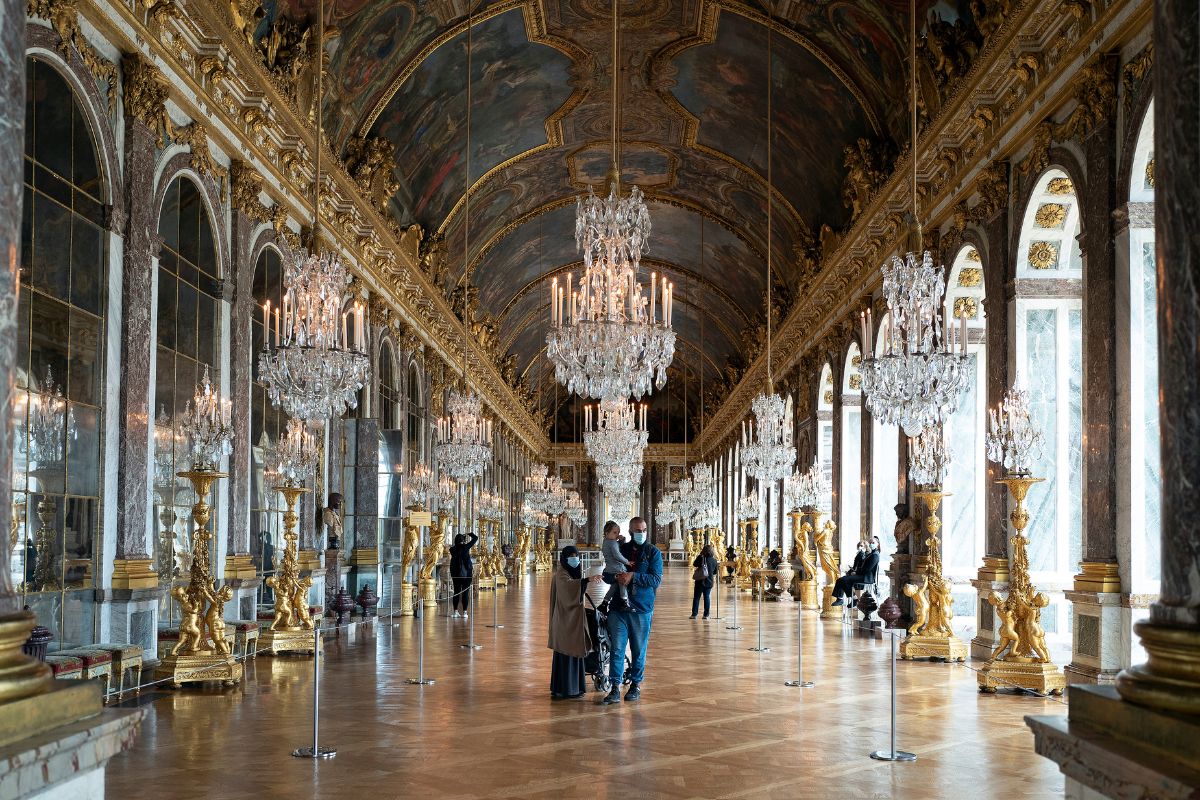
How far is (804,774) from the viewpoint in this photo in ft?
22.6

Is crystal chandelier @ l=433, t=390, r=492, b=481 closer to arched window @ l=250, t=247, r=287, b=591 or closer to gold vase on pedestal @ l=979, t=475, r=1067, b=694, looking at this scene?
arched window @ l=250, t=247, r=287, b=591

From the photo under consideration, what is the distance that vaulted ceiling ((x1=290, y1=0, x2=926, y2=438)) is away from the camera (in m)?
18.0

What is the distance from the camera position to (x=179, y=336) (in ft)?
40.4

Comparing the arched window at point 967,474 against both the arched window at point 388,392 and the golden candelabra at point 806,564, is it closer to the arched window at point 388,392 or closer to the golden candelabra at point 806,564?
the golden candelabra at point 806,564

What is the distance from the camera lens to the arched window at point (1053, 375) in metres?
13.1

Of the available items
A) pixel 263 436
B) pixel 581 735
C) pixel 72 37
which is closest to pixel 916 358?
pixel 581 735

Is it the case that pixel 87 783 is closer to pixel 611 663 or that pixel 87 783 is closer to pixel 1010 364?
pixel 611 663

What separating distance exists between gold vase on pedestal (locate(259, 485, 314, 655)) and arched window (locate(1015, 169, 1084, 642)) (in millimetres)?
8659

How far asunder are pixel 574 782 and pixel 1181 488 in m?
4.12

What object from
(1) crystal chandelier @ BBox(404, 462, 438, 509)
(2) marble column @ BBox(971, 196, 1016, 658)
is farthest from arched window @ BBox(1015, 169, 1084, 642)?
(1) crystal chandelier @ BBox(404, 462, 438, 509)

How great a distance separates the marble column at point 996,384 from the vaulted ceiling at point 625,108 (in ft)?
13.1

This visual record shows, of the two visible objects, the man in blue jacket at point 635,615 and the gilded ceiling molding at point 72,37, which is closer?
the gilded ceiling molding at point 72,37

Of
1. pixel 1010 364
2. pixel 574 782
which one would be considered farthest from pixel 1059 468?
pixel 574 782

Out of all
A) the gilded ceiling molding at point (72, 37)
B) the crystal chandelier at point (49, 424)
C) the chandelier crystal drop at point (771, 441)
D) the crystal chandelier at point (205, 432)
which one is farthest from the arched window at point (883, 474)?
the crystal chandelier at point (49, 424)
